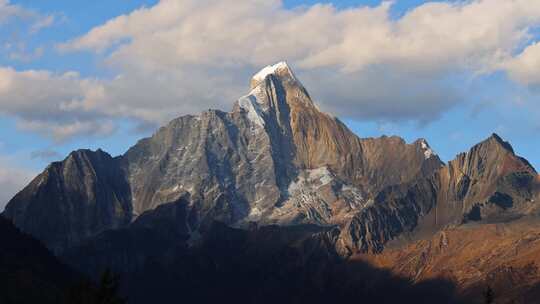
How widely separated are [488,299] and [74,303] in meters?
75.5

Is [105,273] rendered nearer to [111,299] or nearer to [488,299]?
[111,299]

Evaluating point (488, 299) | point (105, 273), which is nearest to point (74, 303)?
point (105, 273)

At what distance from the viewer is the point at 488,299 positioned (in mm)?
198625

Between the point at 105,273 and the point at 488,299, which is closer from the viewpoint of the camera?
the point at 105,273

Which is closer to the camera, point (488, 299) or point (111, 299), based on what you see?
point (111, 299)

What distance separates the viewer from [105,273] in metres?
153

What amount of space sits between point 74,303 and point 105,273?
6373mm

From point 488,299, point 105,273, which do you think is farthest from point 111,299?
point 488,299

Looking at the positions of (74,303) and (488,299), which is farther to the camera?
(488,299)

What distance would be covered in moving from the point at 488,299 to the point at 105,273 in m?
73.8

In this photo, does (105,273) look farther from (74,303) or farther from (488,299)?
(488,299)

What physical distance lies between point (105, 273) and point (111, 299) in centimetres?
Result: 436

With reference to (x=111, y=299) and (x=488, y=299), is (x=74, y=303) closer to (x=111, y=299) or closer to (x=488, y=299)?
(x=111, y=299)
